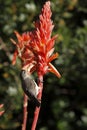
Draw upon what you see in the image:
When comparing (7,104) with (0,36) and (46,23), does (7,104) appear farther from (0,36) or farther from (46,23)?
(46,23)

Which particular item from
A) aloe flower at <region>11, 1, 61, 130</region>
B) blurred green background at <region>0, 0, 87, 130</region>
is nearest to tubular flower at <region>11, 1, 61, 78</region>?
aloe flower at <region>11, 1, 61, 130</region>

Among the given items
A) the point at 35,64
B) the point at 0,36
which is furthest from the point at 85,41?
the point at 35,64

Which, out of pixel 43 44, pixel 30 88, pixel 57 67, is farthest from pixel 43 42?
pixel 57 67

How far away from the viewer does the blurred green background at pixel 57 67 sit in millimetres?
4844

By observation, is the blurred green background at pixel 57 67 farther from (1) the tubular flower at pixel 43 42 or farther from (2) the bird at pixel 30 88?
(1) the tubular flower at pixel 43 42

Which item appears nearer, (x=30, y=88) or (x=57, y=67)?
(x=30, y=88)

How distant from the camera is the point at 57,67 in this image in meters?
4.86

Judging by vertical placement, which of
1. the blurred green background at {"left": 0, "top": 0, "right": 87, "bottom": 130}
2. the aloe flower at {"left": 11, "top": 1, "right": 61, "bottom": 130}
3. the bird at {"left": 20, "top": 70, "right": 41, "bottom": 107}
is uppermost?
the aloe flower at {"left": 11, "top": 1, "right": 61, "bottom": 130}

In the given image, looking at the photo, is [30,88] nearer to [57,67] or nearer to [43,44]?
[43,44]

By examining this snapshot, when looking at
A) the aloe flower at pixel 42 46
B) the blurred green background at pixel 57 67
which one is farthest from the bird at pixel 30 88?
the blurred green background at pixel 57 67

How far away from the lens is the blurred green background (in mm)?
4844

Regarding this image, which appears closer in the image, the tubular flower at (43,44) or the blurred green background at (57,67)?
the tubular flower at (43,44)

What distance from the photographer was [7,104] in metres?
4.89

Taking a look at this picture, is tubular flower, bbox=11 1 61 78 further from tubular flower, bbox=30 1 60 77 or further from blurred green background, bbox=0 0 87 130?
blurred green background, bbox=0 0 87 130
